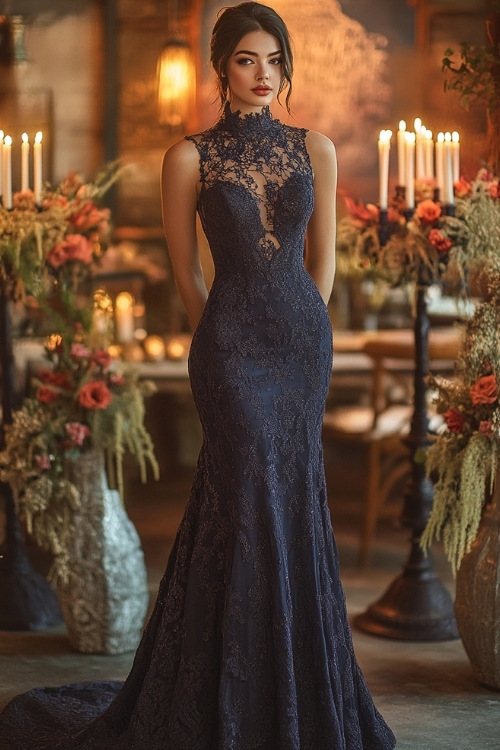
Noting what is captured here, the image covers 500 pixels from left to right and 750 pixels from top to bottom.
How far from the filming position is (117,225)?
850 cm

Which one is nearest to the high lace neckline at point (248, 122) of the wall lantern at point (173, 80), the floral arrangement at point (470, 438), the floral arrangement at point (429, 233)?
the floral arrangement at point (470, 438)

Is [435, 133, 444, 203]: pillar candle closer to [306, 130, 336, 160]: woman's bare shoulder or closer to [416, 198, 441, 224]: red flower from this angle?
[416, 198, 441, 224]: red flower

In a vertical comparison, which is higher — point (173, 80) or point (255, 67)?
point (173, 80)

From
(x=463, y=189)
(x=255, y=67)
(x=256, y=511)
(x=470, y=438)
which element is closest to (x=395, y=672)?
(x=470, y=438)

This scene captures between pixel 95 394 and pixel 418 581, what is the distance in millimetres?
1413

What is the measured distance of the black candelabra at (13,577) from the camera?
4.64 metres

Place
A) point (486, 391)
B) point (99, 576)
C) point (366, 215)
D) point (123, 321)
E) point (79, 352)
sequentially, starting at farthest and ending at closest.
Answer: point (123, 321) < point (366, 215) < point (79, 352) < point (99, 576) < point (486, 391)

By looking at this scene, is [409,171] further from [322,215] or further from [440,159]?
[322,215]

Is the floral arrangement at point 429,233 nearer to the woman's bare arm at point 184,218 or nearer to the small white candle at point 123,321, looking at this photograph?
the woman's bare arm at point 184,218

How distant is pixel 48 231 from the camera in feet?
14.6

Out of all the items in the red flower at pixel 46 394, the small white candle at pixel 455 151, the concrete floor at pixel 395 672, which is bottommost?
the concrete floor at pixel 395 672

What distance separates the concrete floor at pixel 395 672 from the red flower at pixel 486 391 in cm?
95

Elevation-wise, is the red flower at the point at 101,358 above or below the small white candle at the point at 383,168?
below

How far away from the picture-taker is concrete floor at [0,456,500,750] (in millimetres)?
3650
